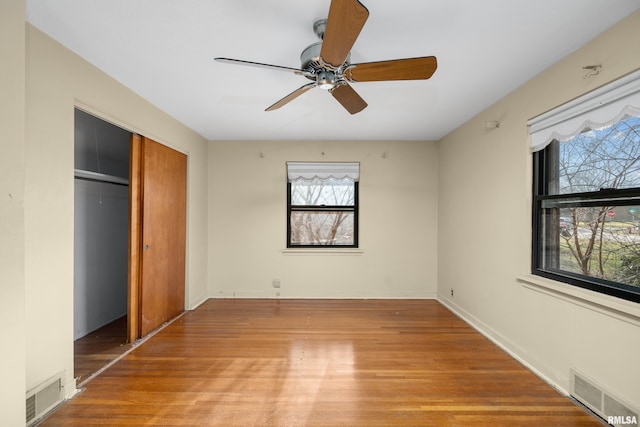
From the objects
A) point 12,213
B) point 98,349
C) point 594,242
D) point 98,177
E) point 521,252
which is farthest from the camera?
point 98,177

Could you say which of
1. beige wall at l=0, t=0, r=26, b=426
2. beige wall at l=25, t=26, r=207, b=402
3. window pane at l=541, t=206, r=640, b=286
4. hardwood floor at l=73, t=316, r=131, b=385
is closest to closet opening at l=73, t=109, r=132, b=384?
hardwood floor at l=73, t=316, r=131, b=385

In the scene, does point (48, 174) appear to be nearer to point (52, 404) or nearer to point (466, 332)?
point (52, 404)

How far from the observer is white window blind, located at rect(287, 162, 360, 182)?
4.18m

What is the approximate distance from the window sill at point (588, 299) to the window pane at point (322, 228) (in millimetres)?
2355

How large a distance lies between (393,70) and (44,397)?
115 inches

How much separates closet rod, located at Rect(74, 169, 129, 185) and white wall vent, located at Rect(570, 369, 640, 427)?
172 inches

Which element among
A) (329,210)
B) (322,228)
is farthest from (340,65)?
(322,228)

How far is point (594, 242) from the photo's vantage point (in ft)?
6.39

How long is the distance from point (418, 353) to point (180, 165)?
331 centimetres

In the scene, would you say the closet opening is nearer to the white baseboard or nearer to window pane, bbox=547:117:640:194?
the white baseboard

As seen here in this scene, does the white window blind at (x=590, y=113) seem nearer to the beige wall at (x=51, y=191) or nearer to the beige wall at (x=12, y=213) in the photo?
the beige wall at (x=12, y=213)

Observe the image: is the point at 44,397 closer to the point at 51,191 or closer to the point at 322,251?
the point at 51,191

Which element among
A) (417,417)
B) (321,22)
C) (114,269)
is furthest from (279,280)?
(321,22)

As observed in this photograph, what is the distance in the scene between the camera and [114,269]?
3.30 meters
